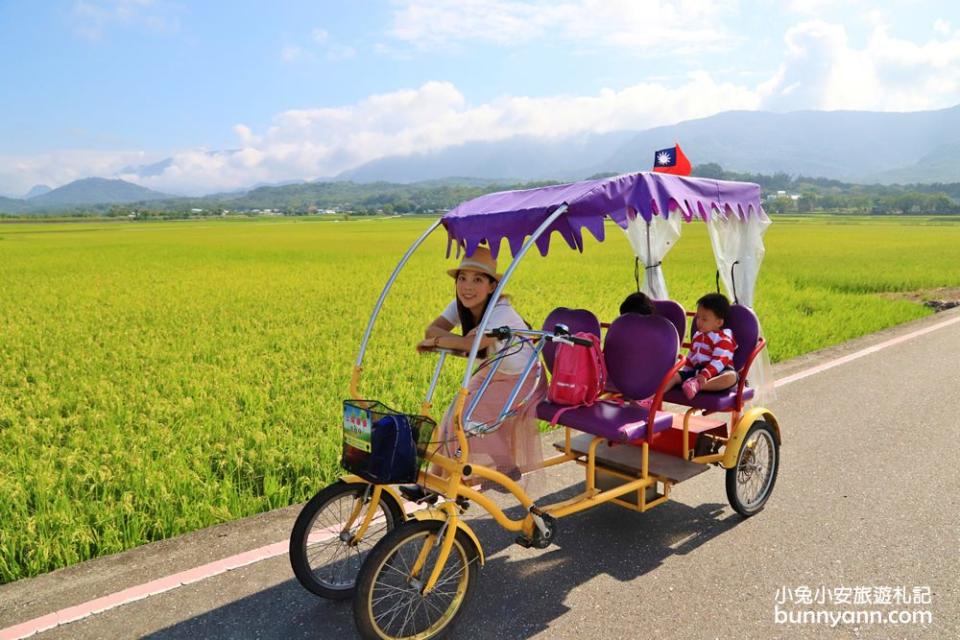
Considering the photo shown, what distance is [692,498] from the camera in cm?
461

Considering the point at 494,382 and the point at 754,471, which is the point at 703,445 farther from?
the point at 494,382

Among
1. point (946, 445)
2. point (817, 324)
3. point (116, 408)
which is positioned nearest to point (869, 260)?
point (817, 324)

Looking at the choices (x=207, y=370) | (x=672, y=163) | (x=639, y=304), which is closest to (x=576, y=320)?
(x=639, y=304)

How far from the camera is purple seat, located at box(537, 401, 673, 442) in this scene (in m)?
3.69

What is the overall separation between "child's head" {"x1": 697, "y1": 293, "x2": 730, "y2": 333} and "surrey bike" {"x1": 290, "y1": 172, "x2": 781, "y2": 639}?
0.18 m

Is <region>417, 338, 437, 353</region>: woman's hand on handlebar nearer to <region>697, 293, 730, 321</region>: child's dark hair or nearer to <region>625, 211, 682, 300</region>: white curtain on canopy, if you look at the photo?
<region>697, 293, 730, 321</region>: child's dark hair

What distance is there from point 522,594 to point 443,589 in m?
0.46

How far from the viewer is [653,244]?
5469mm

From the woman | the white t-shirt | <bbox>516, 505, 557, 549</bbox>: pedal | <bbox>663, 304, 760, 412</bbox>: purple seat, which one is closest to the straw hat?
the woman

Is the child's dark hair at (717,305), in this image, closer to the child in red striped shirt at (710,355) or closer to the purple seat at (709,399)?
the child in red striped shirt at (710,355)

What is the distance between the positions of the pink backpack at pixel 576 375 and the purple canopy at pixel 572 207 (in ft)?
1.94

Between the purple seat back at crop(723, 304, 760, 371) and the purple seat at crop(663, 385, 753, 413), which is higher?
the purple seat back at crop(723, 304, 760, 371)

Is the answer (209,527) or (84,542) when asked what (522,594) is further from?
(84,542)

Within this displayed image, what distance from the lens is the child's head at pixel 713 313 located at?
446 cm
